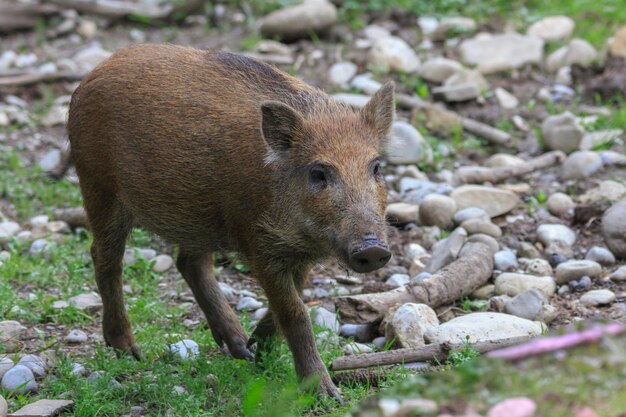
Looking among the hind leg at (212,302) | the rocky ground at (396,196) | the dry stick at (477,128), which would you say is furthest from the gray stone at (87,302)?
the dry stick at (477,128)

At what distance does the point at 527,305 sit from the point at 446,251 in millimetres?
Result: 935

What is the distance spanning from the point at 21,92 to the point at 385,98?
5.34 meters

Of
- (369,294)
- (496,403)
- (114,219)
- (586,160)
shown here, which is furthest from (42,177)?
(496,403)

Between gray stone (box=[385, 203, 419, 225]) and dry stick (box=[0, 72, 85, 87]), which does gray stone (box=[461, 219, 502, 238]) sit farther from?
dry stick (box=[0, 72, 85, 87])

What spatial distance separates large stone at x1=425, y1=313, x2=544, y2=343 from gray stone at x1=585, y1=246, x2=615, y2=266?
1.23 metres

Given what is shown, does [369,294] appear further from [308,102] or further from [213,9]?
[213,9]

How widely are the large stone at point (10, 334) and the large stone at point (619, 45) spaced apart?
6131 millimetres

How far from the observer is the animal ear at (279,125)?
15.3 ft

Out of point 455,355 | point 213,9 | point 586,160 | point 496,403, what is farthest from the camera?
point 213,9

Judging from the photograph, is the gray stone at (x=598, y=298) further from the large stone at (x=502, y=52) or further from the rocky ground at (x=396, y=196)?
the large stone at (x=502, y=52)

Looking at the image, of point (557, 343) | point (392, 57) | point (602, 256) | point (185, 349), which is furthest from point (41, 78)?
point (557, 343)

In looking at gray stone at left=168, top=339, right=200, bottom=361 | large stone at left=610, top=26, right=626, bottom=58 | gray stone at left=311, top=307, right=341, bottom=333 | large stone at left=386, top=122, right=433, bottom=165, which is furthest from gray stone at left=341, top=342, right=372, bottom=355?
large stone at left=610, top=26, right=626, bottom=58

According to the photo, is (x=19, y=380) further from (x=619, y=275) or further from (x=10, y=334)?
(x=619, y=275)

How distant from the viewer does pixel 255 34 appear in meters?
9.98
